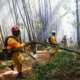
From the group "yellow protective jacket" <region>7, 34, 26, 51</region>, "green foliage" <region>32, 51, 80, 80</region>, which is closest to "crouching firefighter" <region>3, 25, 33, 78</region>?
"yellow protective jacket" <region>7, 34, 26, 51</region>

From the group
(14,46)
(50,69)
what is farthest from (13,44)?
(50,69)

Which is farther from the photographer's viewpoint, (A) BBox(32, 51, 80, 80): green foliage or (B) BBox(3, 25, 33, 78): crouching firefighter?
(B) BBox(3, 25, 33, 78): crouching firefighter

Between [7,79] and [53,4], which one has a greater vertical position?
[53,4]

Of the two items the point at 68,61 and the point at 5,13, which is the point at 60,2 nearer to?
the point at 5,13

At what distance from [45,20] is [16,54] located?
26.0 ft

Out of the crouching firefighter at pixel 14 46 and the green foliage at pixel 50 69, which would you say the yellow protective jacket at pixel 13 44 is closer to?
the crouching firefighter at pixel 14 46

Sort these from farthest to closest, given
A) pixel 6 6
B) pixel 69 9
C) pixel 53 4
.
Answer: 1. pixel 53 4
2. pixel 69 9
3. pixel 6 6

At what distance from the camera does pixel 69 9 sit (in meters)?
10.4

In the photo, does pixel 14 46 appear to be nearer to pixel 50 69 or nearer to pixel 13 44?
pixel 13 44

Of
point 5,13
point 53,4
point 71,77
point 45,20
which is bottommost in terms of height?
point 71,77

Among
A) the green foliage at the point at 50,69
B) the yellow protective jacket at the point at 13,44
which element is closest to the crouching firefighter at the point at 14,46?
the yellow protective jacket at the point at 13,44

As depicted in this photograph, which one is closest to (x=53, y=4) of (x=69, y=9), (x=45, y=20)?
(x=69, y=9)

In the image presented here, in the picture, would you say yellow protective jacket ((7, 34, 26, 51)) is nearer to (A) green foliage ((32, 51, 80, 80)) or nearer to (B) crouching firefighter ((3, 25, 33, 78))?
(B) crouching firefighter ((3, 25, 33, 78))

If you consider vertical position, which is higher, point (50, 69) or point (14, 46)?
point (14, 46)
